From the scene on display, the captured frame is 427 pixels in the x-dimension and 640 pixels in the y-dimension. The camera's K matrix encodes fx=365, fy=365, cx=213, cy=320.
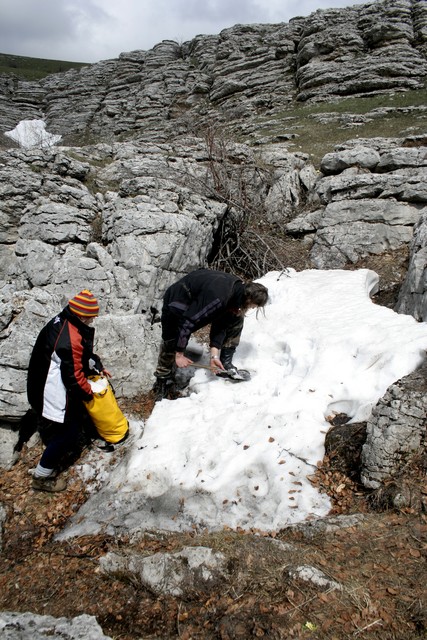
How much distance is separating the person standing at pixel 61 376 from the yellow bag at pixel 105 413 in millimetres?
232

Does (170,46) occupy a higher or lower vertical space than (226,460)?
higher

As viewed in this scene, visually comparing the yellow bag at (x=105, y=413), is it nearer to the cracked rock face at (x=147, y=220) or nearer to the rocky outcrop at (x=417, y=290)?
the cracked rock face at (x=147, y=220)

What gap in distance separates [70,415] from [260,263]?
6.88 meters

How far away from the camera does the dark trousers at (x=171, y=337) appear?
5.80 meters

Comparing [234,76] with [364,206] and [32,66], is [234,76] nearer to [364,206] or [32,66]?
[364,206]

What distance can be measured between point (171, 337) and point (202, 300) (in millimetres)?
1138

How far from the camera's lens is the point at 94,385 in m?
5.05

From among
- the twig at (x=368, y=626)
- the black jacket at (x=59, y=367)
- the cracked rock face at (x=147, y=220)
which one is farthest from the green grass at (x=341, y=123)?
the twig at (x=368, y=626)

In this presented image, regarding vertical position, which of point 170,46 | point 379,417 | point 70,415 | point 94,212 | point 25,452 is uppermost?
point 170,46

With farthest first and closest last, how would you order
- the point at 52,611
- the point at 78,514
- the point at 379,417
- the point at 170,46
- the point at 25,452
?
the point at 170,46
the point at 25,452
the point at 78,514
the point at 379,417
the point at 52,611

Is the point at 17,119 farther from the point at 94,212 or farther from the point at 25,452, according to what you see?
the point at 25,452

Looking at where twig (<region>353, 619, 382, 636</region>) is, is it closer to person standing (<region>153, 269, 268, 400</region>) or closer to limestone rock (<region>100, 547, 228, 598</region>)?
limestone rock (<region>100, 547, 228, 598</region>)

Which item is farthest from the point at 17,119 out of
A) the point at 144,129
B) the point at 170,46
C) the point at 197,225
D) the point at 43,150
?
the point at 197,225

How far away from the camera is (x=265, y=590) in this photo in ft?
9.12
